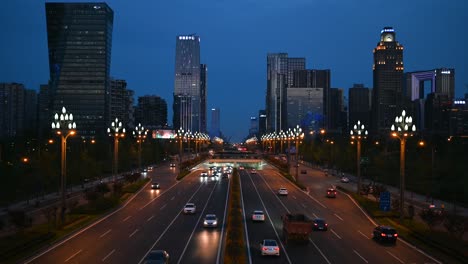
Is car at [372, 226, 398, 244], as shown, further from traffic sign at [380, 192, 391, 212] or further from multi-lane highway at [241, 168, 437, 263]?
traffic sign at [380, 192, 391, 212]

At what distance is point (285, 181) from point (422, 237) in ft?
183

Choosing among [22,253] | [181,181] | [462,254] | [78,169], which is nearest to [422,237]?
[462,254]

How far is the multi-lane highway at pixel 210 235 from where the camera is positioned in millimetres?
30094

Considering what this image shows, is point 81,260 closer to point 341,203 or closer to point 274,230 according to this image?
point 274,230

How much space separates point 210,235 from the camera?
3766 centimetres

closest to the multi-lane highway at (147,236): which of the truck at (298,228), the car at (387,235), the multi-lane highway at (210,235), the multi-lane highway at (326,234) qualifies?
the multi-lane highway at (210,235)

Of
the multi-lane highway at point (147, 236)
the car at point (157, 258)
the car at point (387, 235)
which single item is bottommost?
the multi-lane highway at point (147, 236)

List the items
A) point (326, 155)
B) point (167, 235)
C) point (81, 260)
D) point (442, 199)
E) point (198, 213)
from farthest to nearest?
point (326, 155)
point (442, 199)
point (198, 213)
point (167, 235)
point (81, 260)

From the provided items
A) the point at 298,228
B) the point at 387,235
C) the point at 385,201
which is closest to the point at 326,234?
the point at 387,235

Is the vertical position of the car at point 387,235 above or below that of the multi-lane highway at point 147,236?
above

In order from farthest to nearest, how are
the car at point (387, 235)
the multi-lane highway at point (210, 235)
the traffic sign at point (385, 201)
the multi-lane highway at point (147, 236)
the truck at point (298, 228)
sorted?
the traffic sign at point (385, 201), the car at point (387, 235), the truck at point (298, 228), the multi-lane highway at point (210, 235), the multi-lane highway at point (147, 236)

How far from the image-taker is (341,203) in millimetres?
59938

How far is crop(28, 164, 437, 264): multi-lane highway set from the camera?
30.1m

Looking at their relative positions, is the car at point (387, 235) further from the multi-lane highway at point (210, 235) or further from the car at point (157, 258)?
the car at point (157, 258)
